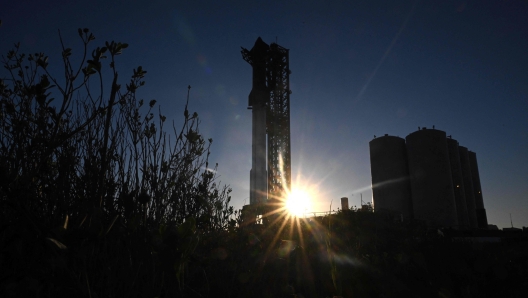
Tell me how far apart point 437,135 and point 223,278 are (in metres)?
23.5

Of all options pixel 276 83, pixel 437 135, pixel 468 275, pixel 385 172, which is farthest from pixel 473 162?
pixel 468 275

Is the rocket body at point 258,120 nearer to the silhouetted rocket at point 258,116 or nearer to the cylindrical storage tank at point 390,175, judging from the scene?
the silhouetted rocket at point 258,116

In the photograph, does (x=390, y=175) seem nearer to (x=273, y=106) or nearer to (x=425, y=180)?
(x=425, y=180)

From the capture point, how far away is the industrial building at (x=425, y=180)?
20516 mm

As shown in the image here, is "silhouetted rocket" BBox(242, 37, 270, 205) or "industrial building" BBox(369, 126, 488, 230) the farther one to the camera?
"silhouetted rocket" BBox(242, 37, 270, 205)

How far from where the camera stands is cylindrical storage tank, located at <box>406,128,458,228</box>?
20266 mm

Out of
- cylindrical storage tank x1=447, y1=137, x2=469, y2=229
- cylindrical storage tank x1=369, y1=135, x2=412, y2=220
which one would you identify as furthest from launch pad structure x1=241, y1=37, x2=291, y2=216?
cylindrical storage tank x1=447, y1=137, x2=469, y2=229

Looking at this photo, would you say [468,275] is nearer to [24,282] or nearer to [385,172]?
[24,282]

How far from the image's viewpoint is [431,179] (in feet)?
68.5

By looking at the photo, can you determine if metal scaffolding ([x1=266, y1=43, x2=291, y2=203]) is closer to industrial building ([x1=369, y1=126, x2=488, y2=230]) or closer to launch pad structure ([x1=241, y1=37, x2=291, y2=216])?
launch pad structure ([x1=241, y1=37, x2=291, y2=216])

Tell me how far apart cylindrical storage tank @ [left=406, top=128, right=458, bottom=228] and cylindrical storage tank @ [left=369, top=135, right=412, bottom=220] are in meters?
0.65

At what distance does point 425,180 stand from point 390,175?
2.54m

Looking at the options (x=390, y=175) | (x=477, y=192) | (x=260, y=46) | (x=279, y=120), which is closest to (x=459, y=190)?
(x=390, y=175)

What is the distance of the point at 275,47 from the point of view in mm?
23953
